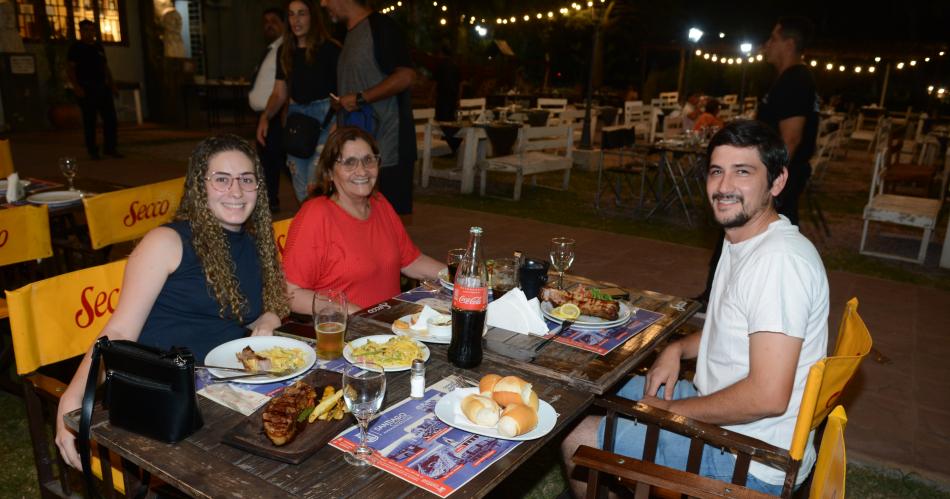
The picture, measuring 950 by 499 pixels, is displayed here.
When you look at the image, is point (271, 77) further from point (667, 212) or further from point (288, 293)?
point (667, 212)

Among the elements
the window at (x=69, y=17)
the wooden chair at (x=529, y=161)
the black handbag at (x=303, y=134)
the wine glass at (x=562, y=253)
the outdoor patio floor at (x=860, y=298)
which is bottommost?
the outdoor patio floor at (x=860, y=298)

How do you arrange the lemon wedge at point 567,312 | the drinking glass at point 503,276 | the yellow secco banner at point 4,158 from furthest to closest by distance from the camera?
the yellow secco banner at point 4,158 < the drinking glass at point 503,276 < the lemon wedge at point 567,312

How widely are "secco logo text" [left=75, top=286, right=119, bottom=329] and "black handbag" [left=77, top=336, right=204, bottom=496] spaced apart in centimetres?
78

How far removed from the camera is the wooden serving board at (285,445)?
4.95 ft

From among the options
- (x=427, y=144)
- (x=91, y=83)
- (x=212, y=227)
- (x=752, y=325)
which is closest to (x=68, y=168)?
(x=212, y=227)

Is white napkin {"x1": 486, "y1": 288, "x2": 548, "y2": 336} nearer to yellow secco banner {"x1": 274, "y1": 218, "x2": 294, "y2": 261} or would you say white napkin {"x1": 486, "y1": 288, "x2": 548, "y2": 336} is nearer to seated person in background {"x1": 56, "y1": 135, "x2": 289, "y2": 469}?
seated person in background {"x1": 56, "y1": 135, "x2": 289, "y2": 469}

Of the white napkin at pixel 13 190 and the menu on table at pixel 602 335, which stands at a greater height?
the white napkin at pixel 13 190

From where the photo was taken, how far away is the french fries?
166 centimetres

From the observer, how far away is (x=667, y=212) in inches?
342

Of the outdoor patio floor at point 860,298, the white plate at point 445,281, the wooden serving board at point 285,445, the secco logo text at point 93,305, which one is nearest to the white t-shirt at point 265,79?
the outdoor patio floor at point 860,298

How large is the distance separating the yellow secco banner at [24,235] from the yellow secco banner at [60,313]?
0.99 meters

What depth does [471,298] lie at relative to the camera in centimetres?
196

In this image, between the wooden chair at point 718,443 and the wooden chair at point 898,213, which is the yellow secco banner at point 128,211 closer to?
the wooden chair at point 718,443

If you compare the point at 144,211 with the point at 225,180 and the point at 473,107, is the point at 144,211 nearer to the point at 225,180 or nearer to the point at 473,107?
the point at 225,180
